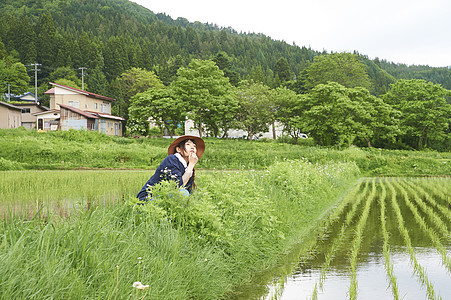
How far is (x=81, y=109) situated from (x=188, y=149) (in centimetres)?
4393

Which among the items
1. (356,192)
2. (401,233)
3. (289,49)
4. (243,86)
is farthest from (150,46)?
(401,233)

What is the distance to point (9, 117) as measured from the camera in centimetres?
4334

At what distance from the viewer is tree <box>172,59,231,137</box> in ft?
135

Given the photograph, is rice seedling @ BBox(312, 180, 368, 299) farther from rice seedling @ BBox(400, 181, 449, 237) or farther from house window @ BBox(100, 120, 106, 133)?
house window @ BBox(100, 120, 106, 133)

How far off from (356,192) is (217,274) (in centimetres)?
1197

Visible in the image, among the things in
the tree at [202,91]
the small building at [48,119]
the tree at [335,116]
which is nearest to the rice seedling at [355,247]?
the tree at [335,116]

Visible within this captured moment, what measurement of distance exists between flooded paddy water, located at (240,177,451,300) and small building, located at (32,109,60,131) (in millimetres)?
40806

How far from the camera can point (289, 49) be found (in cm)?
12550

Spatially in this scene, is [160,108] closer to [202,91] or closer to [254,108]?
[202,91]

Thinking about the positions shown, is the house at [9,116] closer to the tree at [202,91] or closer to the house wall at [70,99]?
the house wall at [70,99]

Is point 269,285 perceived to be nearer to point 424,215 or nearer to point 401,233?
point 401,233

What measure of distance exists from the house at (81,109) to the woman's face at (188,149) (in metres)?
38.6

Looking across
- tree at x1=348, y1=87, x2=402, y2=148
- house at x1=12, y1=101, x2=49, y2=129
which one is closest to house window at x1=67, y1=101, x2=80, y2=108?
house at x1=12, y1=101, x2=49, y2=129

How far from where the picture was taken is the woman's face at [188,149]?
5.83 m
